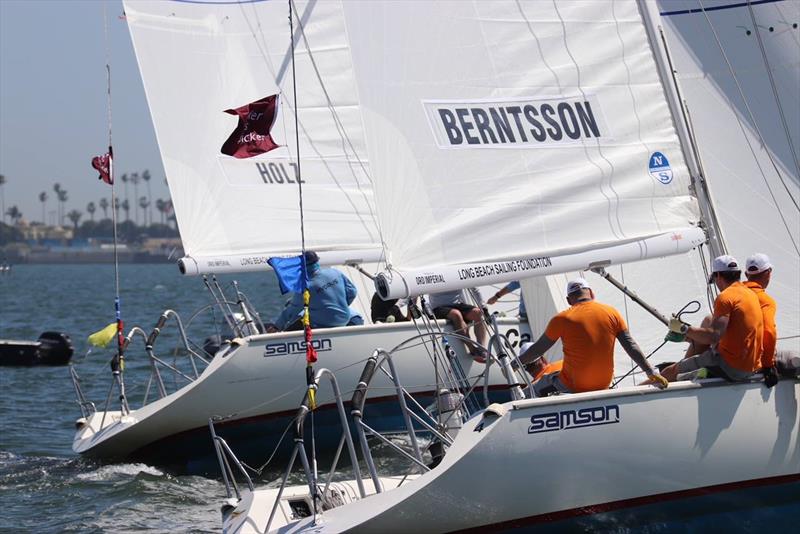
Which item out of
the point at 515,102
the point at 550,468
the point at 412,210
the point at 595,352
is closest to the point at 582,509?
the point at 550,468

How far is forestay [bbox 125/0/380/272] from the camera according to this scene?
556 inches

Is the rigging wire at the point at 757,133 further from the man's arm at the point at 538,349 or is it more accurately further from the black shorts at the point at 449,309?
the black shorts at the point at 449,309

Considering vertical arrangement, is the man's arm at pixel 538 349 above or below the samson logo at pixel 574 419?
above

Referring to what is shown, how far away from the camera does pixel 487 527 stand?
719 cm

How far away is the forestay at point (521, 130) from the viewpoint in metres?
8.15

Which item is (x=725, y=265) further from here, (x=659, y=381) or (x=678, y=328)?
(x=659, y=381)

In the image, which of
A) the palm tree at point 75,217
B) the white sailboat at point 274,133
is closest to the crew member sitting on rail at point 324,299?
the white sailboat at point 274,133

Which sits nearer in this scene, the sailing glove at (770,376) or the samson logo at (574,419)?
the samson logo at (574,419)

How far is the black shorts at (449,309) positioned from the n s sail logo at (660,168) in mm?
3400

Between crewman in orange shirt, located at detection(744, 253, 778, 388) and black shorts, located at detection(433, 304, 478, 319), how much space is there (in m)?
3.94

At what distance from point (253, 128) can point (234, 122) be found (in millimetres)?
5699

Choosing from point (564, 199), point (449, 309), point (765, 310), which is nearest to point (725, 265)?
point (765, 310)

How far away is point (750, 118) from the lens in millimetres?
10117

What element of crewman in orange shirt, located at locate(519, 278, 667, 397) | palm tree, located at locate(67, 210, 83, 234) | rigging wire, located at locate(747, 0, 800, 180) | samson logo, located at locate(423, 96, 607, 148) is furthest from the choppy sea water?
palm tree, located at locate(67, 210, 83, 234)
